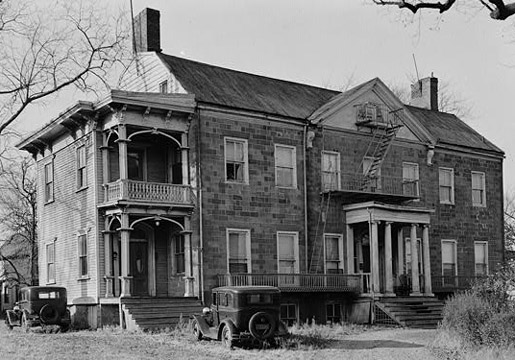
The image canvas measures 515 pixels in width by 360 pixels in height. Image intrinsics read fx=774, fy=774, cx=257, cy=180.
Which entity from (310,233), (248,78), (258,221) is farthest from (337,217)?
(248,78)

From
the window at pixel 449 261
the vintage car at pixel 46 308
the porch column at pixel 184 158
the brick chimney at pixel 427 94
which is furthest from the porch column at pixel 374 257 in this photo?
the brick chimney at pixel 427 94

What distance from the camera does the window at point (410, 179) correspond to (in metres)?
34.0

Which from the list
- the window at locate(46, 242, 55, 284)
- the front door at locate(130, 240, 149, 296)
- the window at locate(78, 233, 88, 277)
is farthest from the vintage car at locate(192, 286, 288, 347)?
the window at locate(46, 242, 55, 284)

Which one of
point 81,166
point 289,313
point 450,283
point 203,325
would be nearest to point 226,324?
point 203,325

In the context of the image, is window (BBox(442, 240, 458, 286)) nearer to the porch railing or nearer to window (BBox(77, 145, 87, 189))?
the porch railing

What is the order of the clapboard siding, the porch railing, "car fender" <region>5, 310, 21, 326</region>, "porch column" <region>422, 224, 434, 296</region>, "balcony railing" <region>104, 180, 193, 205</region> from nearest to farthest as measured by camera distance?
"balcony railing" <region>104, 180, 193, 205</region> < "car fender" <region>5, 310, 21, 326</region> < the clapboard siding < "porch column" <region>422, 224, 434, 296</region> < the porch railing

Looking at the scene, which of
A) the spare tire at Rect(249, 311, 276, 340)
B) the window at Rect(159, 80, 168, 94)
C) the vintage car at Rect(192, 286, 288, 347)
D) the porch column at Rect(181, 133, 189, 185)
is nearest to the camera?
the spare tire at Rect(249, 311, 276, 340)

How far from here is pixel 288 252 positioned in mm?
30453

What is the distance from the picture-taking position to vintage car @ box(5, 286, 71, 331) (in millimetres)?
26281

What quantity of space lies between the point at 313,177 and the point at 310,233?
7.50ft

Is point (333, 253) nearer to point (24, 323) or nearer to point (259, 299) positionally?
point (259, 299)

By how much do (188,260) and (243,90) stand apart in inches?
307

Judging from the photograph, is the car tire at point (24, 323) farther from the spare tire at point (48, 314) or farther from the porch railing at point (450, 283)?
the porch railing at point (450, 283)

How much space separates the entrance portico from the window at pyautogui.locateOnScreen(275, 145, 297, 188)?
287cm
